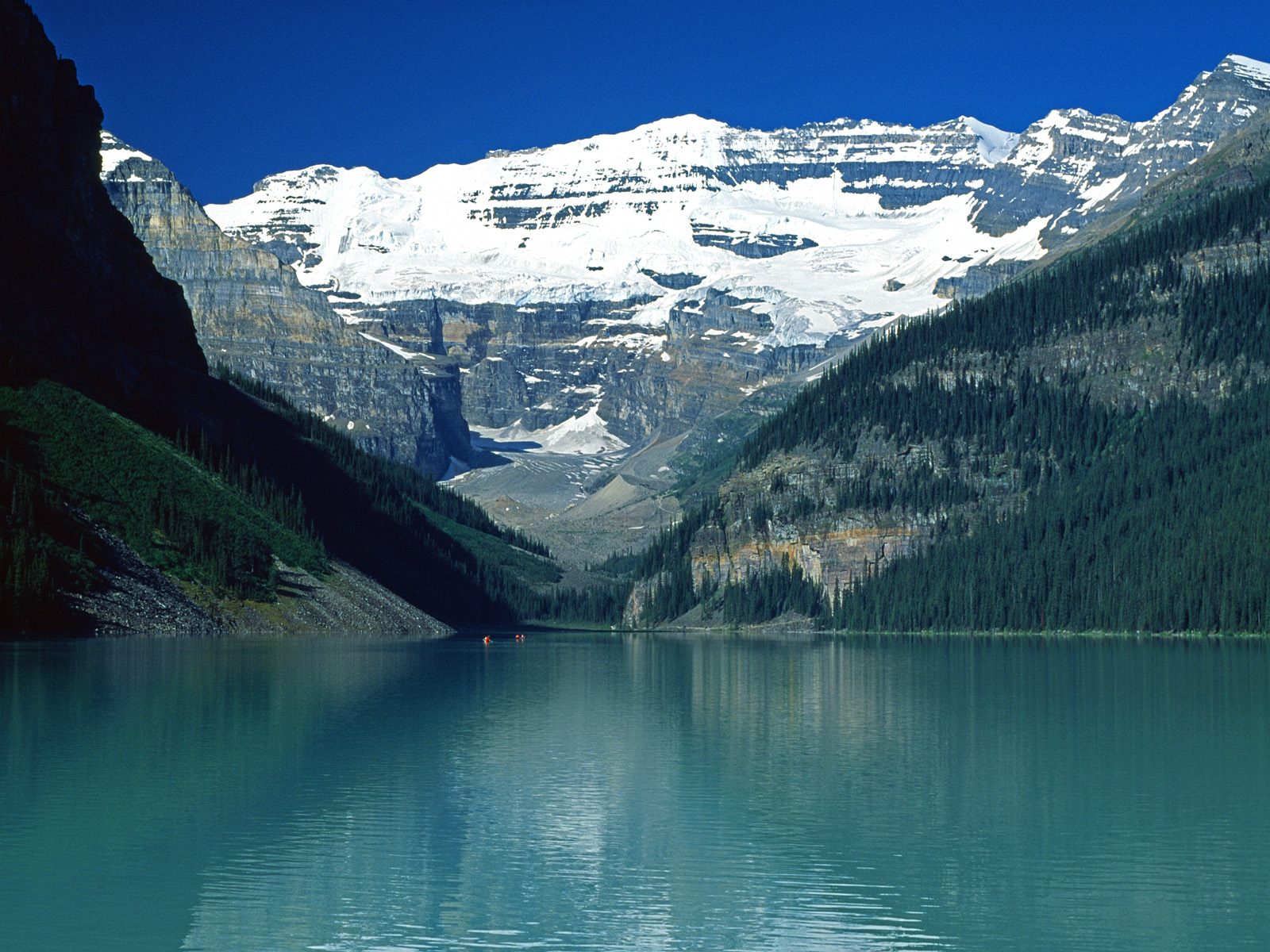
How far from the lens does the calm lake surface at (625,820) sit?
1879 inches

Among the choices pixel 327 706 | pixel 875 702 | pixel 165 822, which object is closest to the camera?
pixel 165 822

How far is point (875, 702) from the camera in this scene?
369ft

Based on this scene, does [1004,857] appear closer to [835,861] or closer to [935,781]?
[835,861]

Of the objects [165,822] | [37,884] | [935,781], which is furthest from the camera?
[935,781]

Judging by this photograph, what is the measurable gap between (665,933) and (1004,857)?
45.5 ft

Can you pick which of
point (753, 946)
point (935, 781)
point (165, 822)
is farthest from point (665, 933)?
point (935, 781)

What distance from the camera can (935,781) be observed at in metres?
72.0

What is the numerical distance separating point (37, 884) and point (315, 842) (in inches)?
388

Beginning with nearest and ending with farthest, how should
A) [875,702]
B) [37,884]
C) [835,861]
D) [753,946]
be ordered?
[753,946] < [37,884] < [835,861] < [875,702]

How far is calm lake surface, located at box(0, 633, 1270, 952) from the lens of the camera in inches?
1879

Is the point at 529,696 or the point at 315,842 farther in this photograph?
the point at 529,696

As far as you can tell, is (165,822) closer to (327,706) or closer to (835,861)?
(835,861)

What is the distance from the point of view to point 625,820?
63156 mm

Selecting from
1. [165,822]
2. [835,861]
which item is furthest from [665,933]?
[165,822]
